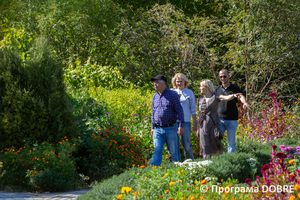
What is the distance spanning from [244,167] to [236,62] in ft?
19.2

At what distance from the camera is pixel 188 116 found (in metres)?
5.76

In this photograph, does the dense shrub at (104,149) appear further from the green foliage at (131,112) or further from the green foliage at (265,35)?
the green foliage at (265,35)

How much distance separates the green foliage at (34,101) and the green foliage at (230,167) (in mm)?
2685

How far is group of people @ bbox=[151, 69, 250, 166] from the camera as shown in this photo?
203 inches

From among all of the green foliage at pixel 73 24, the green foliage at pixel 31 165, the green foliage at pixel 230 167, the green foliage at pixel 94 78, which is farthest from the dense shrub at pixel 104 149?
the green foliage at pixel 73 24

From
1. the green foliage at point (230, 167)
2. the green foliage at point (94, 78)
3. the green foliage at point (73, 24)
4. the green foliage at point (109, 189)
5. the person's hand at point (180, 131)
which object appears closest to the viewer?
the green foliage at point (109, 189)

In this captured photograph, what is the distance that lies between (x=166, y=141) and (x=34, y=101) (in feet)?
7.46

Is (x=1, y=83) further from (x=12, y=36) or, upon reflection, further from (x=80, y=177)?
(x=12, y=36)

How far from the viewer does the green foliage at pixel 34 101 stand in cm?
562

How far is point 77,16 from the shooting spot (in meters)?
12.3

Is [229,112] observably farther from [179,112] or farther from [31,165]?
[31,165]

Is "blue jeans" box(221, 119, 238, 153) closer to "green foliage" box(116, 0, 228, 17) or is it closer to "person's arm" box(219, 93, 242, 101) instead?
"person's arm" box(219, 93, 242, 101)

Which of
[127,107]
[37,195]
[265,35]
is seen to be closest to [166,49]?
[265,35]

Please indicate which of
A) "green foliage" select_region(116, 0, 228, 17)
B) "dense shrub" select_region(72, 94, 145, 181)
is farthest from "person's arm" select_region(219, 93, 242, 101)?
"green foliage" select_region(116, 0, 228, 17)
